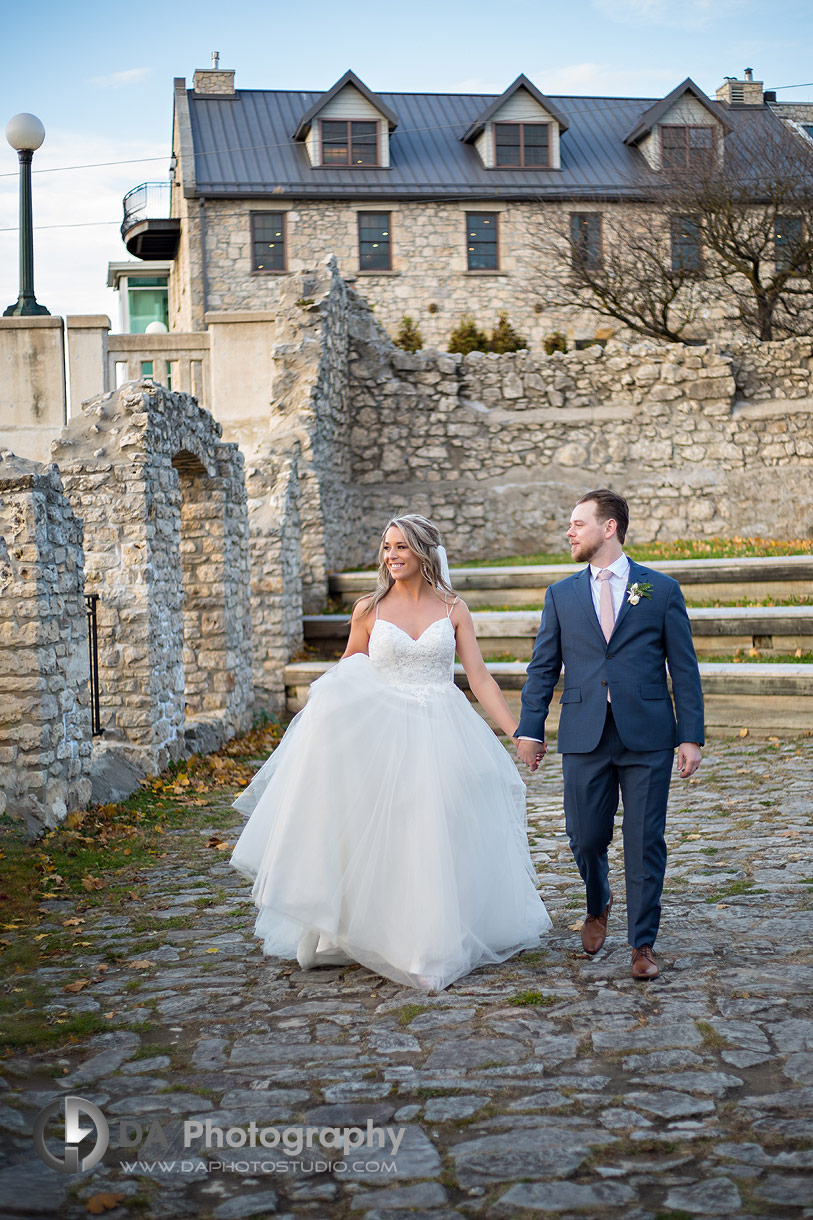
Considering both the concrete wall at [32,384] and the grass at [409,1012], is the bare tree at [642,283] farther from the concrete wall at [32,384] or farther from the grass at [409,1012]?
the grass at [409,1012]

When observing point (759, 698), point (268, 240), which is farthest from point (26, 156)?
point (268, 240)

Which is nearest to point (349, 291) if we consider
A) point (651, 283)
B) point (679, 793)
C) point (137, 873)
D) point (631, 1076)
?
point (651, 283)

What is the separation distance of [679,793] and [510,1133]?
5.61 meters

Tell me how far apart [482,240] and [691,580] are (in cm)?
1949

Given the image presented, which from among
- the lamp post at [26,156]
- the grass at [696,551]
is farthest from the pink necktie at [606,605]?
the lamp post at [26,156]

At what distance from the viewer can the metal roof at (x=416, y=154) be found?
99.2 ft

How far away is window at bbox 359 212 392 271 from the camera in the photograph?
30.4m

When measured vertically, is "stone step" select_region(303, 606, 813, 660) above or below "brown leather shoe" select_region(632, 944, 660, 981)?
above

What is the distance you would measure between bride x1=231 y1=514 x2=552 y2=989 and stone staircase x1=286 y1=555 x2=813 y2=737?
657 centimetres

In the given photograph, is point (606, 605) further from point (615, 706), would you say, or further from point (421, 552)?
point (421, 552)

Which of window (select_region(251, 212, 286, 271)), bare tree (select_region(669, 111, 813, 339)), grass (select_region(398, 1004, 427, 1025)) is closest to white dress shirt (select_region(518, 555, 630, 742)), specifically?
grass (select_region(398, 1004, 427, 1025))

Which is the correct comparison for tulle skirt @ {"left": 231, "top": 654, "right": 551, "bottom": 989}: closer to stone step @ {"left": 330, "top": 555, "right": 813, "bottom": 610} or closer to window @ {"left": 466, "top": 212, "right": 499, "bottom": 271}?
stone step @ {"left": 330, "top": 555, "right": 813, "bottom": 610}

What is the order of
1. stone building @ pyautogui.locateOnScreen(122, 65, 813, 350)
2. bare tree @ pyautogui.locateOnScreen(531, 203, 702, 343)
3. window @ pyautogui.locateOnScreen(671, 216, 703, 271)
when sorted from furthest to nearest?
stone building @ pyautogui.locateOnScreen(122, 65, 813, 350), window @ pyautogui.locateOnScreen(671, 216, 703, 271), bare tree @ pyautogui.locateOnScreen(531, 203, 702, 343)

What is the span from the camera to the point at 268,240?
3002cm
